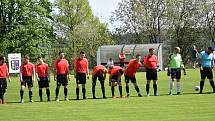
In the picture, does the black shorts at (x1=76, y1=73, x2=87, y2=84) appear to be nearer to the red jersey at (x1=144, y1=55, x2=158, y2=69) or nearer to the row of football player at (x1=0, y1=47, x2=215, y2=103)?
the row of football player at (x1=0, y1=47, x2=215, y2=103)

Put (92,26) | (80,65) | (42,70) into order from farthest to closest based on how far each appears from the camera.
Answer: (92,26), (80,65), (42,70)

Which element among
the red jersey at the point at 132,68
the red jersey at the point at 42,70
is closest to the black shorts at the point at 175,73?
the red jersey at the point at 132,68

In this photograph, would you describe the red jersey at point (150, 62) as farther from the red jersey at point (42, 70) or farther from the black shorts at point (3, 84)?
the black shorts at point (3, 84)

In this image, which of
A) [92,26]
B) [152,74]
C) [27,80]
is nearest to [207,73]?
[152,74]

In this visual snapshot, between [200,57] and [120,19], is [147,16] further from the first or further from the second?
[200,57]

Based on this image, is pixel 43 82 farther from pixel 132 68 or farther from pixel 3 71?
pixel 132 68

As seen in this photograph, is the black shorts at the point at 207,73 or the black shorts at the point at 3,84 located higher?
the black shorts at the point at 207,73

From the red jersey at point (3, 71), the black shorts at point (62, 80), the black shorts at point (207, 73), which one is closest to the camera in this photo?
the black shorts at point (62, 80)

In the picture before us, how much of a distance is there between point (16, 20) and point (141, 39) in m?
20.1

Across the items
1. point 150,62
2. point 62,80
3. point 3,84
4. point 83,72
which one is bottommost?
point 3,84

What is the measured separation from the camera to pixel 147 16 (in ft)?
257

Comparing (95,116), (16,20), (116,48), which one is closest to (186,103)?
(95,116)

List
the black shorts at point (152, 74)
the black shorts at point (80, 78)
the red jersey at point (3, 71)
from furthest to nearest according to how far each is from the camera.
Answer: the black shorts at point (152, 74) < the red jersey at point (3, 71) < the black shorts at point (80, 78)

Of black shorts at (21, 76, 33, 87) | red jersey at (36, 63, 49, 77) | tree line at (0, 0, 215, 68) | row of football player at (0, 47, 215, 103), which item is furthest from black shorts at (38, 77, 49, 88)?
tree line at (0, 0, 215, 68)
